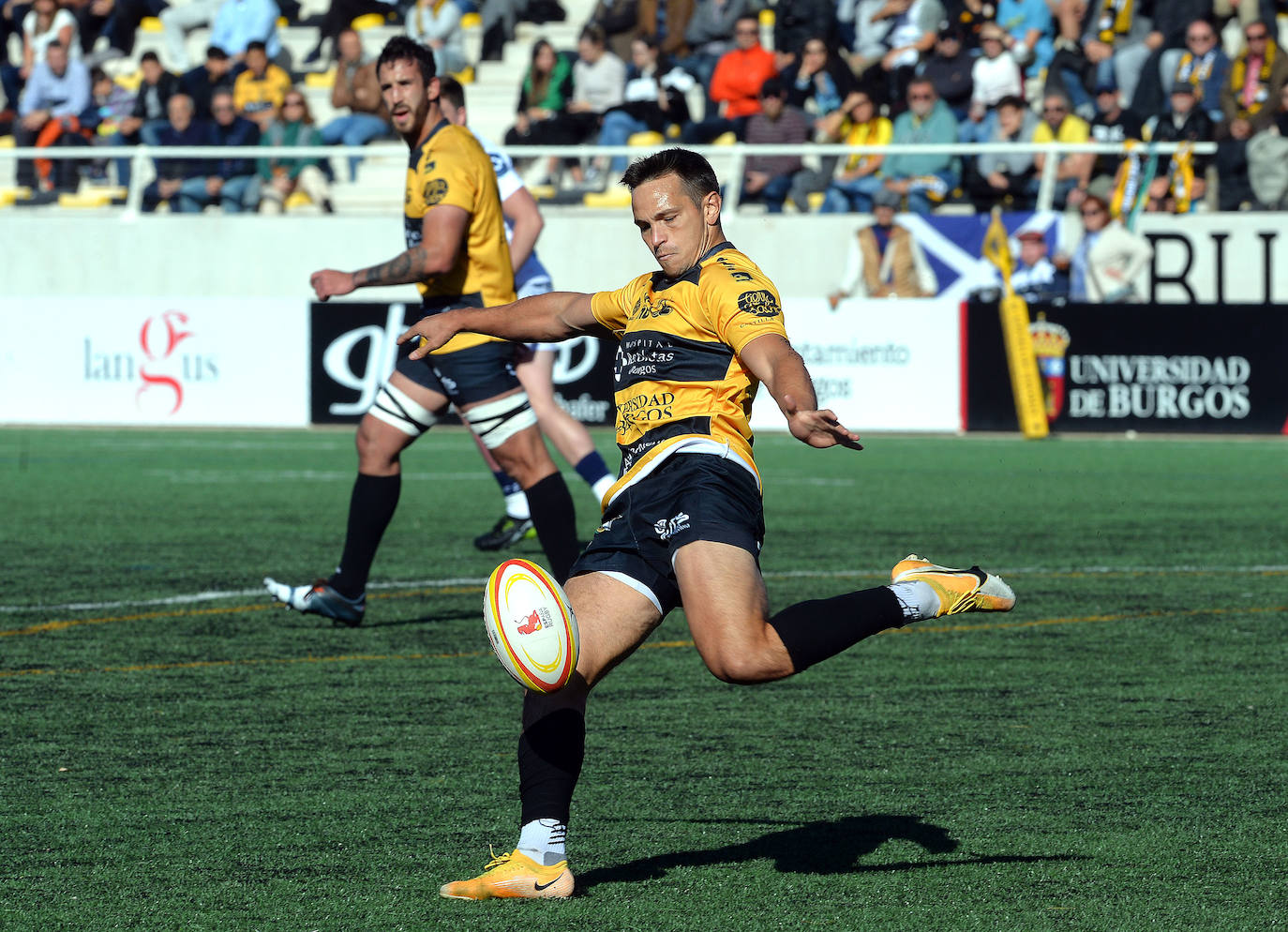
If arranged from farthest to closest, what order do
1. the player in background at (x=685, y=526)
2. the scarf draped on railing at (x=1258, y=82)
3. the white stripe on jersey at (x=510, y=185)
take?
the scarf draped on railing at (x=1258, y=82), the white stripe on jersey at (x=510, y=185), the player in background at (x=685, y=526)

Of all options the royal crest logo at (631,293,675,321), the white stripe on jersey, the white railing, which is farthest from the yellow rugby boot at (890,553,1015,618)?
the white railing

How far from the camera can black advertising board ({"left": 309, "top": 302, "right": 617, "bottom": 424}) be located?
20.2 metres

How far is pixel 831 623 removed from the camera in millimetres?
4359

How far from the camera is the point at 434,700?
20.9 feet

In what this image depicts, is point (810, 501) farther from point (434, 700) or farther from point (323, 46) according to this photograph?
point (323, 46)

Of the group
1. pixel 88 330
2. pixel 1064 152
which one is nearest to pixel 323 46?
pixel 88 330

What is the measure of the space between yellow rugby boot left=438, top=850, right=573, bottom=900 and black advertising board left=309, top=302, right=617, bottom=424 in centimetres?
1589

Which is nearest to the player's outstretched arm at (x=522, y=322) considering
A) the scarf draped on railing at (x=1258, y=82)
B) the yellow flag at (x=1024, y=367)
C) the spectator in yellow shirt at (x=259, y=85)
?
the yellow flag at (x=1024, y=367)

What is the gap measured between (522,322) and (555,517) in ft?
10.6

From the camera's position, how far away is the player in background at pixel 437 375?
7.75 metres

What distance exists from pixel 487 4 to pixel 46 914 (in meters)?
22.3

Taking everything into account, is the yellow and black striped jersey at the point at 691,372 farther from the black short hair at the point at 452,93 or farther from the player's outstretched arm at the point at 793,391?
the black short hair at the point at 452,93

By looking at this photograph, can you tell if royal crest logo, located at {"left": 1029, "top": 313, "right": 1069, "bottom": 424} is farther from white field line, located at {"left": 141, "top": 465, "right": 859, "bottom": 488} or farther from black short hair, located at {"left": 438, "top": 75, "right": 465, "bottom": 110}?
black short hair, located at {"left": 438, "top": 75, "right": 465, "bottom": 110}

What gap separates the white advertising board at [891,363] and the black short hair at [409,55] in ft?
39.0
